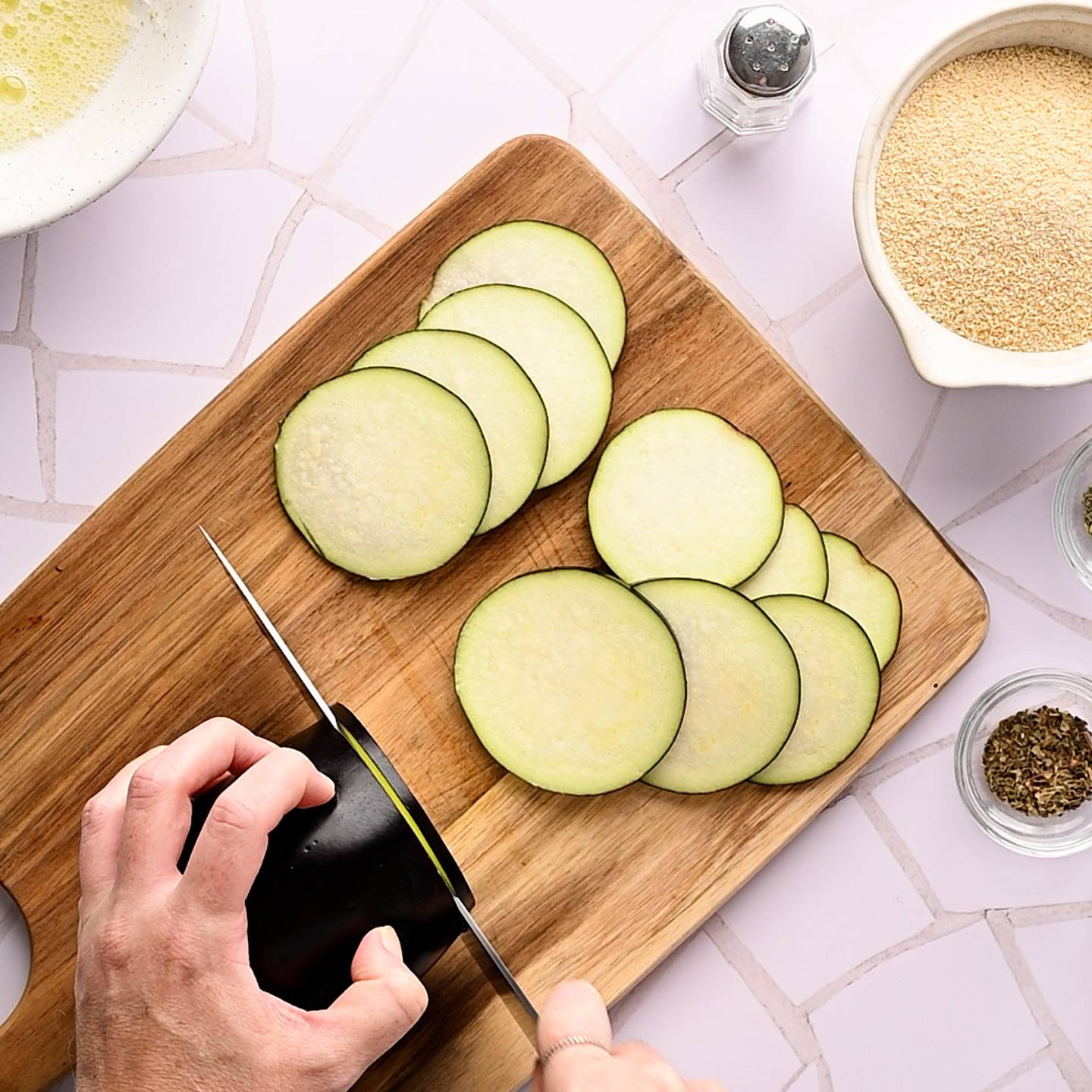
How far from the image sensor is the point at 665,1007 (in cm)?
142

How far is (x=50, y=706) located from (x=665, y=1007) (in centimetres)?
80

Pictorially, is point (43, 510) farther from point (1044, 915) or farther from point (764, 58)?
point (1044, 915)

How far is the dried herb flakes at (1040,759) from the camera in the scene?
1398 millimetres

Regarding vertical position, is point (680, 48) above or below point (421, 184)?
below

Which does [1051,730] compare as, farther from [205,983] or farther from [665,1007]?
[205,983]

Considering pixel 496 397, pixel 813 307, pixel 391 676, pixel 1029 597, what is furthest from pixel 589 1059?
pixel 813 307

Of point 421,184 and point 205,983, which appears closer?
point 205,983

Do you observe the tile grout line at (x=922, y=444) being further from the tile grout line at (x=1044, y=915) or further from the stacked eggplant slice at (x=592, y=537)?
the tile grout line at (x=1044, y=915)

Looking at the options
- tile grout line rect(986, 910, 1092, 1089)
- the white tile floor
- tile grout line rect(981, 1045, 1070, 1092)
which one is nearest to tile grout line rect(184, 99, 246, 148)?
the white tile floor

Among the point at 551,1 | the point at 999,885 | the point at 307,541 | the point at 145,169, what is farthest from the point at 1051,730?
the point at 145,169

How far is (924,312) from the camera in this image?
129 cm

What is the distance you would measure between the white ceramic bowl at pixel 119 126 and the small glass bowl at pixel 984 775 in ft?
3.71

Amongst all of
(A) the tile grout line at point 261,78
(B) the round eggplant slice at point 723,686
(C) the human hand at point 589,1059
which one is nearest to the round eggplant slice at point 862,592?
(B) the round eggplant slice at point 723,686

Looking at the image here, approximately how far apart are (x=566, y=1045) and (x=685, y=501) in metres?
0.57
